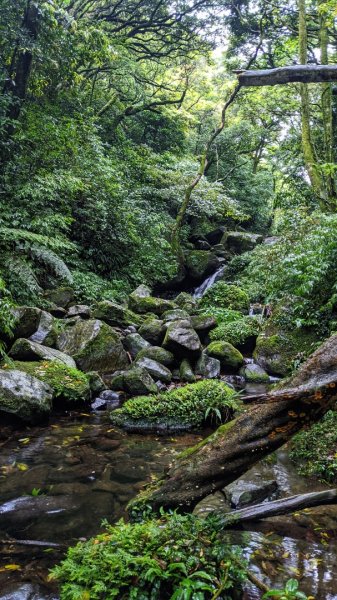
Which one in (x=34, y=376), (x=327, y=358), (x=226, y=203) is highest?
(x=226, y=203)

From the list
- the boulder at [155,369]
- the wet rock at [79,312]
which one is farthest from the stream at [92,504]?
the wet rock at [79,312]

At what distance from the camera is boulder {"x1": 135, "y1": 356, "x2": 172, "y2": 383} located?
26.8ft

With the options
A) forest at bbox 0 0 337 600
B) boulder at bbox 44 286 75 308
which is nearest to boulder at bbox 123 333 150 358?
forest at bbox 0 0 337 600

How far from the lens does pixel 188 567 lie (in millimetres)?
2291

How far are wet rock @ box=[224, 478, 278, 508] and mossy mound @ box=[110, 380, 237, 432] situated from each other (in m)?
2.03

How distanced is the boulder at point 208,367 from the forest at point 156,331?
0.15 feet

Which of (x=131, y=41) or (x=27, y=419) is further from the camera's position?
(x=131, y=41)

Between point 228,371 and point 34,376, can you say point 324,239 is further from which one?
point 34,376

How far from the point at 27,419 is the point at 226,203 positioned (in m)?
13.5

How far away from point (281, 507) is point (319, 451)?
1789 mm

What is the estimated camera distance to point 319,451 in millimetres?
4629

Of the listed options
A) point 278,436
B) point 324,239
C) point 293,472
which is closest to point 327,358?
point 278,436

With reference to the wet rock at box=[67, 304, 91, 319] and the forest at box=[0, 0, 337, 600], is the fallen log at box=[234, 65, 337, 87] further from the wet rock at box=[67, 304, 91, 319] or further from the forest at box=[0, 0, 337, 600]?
the wet rock at box=[67, 304, 91, 319]

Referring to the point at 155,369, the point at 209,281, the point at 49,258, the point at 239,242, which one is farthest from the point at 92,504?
the point at 239,242
